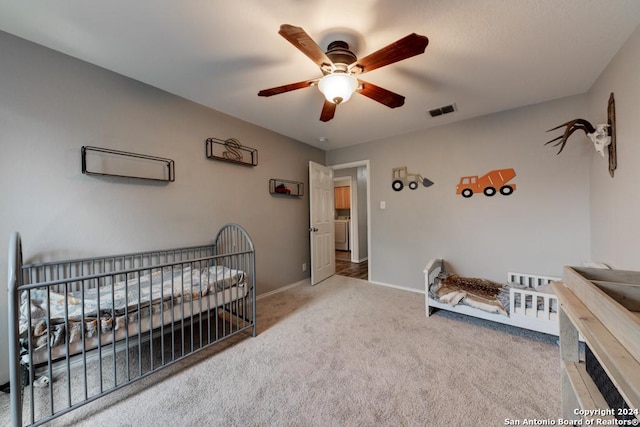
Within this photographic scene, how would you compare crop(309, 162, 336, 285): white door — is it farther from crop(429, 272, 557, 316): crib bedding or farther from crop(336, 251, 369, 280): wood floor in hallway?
crop(429, 272, 557, 316): crib bedding

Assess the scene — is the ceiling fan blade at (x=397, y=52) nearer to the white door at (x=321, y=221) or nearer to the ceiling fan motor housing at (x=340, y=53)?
the ceiling fan motor housing at (x=340, y=53)

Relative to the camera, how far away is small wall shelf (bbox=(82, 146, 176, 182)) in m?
1.88

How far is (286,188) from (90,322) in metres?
2.48

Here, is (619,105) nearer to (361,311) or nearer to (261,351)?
(361,311)

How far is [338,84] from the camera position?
1.54 m

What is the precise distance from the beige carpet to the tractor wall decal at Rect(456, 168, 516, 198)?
1.48 m

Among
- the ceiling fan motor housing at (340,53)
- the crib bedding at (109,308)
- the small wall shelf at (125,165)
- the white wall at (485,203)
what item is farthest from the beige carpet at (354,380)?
the ceiling fan motor housing at (340,53)

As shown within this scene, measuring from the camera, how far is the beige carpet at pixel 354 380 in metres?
1.34

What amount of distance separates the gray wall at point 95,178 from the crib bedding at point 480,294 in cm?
233

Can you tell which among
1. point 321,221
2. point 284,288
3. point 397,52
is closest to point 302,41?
point 397,52

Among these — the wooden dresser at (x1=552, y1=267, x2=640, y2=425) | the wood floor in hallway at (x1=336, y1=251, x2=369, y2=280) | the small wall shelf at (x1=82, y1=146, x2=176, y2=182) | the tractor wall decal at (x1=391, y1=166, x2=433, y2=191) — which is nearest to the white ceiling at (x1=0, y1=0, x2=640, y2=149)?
the small wall shelf at (x1=82, y1=146, x2=176, y2=182)

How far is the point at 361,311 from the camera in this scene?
270 cm

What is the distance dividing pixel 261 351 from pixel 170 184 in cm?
180

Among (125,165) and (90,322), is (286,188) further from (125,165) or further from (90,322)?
(90,322)
